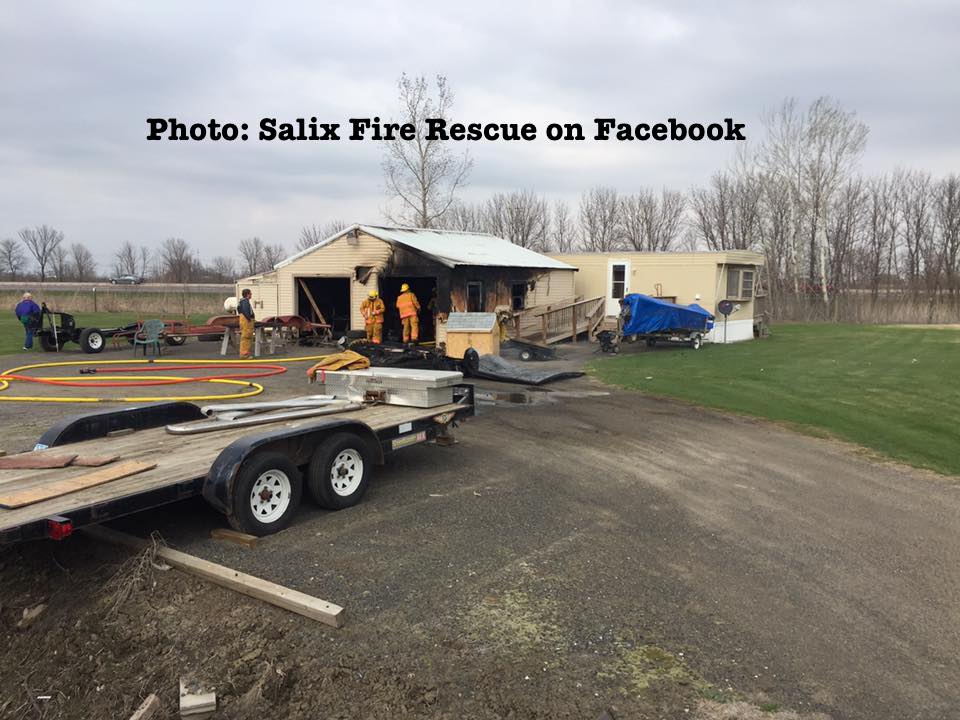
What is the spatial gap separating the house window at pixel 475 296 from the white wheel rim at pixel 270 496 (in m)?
17.1

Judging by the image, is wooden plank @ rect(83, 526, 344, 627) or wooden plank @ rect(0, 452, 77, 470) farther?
wooden plank @ rect(0, 452, 77, 470)

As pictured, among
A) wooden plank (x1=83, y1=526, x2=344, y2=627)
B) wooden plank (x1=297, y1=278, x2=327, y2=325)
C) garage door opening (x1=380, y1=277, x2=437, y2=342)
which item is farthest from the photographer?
garage door opening (x1=380, y1=277, x2=437, y2=342)

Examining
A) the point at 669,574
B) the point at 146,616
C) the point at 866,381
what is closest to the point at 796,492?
the point at 669,574

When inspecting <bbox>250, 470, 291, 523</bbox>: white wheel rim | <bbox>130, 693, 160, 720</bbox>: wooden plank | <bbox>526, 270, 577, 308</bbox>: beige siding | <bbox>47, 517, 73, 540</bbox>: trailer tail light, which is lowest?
<bbox>130, 693, 160, 720</bbox>: wooden plank

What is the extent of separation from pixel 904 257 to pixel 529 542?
54.3 meters

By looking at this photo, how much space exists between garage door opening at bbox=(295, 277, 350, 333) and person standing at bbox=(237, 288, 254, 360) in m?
5.99

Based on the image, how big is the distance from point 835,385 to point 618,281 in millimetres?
13547

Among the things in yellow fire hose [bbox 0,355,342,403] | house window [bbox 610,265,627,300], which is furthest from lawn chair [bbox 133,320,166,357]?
house window [bbox 610,265,627,300]

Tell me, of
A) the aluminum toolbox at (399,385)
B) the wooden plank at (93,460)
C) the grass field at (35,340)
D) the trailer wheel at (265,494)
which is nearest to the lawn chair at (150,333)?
the grass field at (35,340)

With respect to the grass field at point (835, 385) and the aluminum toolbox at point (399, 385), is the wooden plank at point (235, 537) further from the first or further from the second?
the grass field at point (835, 385)

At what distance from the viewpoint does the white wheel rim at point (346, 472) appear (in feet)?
20.6

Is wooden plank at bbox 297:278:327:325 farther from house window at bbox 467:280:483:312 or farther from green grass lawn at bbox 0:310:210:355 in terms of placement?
green grass lawn at bbox 0:310:210:355

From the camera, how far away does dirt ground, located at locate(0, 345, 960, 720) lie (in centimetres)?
356

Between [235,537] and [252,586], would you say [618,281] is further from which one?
[252,586]
